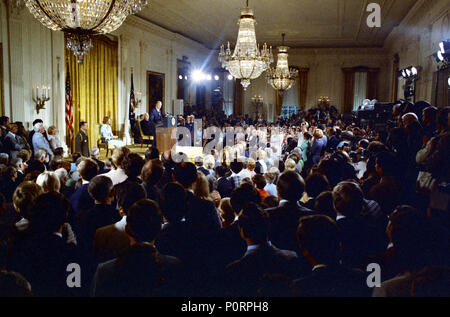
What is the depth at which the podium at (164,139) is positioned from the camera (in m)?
10.3

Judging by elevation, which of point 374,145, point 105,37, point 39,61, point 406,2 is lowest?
point 374,145

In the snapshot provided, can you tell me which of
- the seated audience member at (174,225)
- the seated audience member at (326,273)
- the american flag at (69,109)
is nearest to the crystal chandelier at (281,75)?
the american flag at (69,109)

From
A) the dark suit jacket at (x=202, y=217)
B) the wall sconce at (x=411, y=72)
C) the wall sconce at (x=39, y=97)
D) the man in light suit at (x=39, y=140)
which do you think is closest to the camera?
the dark suit jacket at (x=202, y=217)

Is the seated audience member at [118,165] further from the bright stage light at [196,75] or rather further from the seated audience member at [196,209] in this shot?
the bright stage light at [196,75]

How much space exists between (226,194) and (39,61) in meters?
6.82

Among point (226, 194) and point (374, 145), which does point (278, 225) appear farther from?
point (374, 145)

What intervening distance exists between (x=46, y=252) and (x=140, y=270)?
588mm

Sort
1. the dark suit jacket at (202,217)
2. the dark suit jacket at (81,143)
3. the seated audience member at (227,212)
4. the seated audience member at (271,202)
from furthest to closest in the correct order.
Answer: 1. the dark suit jacket at (81,143)
2. the seated audience member at (271,202)
3. the seated audience member at (227,212)
4. the dark suit jacket at (202,217)

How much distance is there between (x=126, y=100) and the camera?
42.2 feet

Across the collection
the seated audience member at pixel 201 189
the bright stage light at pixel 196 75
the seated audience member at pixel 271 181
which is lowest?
the seated audience member at pixel 271 181

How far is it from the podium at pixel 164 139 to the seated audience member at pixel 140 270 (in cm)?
833

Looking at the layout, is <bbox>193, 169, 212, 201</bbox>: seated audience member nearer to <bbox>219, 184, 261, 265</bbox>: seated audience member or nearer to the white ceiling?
<bbox>219, 184, 261, 265</bbox>: seated audience member

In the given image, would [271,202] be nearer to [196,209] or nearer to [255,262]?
[196,209]
